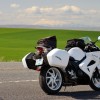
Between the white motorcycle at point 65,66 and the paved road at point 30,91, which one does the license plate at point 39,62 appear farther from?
the paved road at point 30,91

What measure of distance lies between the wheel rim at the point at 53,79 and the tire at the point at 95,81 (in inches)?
40.8

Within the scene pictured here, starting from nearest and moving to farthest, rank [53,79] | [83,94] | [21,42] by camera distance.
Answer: [53,79]
[83,94]
[21,42]

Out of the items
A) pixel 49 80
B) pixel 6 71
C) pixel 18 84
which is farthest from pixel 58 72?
pixel 6 71

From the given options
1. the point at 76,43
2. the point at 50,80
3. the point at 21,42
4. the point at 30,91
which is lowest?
the point at 21,42

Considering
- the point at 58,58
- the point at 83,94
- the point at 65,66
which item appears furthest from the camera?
the point at 83,94

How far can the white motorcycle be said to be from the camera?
957 centimetres

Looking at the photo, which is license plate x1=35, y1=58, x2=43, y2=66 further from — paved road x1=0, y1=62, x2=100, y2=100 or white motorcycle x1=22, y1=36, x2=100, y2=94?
paved road x1=0, y1=62, x2=100, y2=100

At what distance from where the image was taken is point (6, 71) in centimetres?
1534

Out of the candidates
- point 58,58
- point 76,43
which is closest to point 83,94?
point 58,58

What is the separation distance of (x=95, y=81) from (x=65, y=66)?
1232 mm

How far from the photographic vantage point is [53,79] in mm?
9820

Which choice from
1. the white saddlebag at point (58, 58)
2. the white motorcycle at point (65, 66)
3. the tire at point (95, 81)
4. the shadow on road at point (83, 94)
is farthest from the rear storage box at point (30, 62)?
the tire at point (95, 81)

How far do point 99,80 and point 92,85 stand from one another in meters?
0.25

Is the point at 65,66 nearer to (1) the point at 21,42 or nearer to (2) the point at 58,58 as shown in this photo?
(2) the point at 58,58
